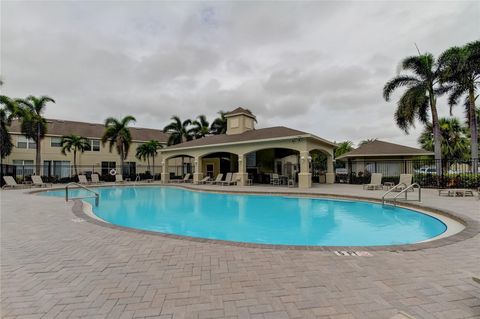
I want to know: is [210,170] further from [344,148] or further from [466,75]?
[344,148]

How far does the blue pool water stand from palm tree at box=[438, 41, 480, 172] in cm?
1121

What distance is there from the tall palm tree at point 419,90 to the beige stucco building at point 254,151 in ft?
19.9

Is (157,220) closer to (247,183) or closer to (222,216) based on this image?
(222,216)

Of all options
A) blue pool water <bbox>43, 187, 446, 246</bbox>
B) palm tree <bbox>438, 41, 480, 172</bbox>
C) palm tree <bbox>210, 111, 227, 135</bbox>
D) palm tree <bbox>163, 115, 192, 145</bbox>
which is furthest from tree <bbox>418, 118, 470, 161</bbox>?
palm tree <bbox>163, 115, 192, 145</bbox>

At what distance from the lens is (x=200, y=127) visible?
37.3 metres

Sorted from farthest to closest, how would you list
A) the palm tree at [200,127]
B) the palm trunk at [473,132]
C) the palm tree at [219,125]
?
the palm tree at [219,125], the palm tree at [200,127], the palm trunk at [473,132]

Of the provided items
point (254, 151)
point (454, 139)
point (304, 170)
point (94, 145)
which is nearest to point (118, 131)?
point (94, 145)

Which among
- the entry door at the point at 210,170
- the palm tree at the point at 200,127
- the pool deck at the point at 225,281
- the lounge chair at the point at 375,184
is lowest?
the pool deck at the point at 225,281

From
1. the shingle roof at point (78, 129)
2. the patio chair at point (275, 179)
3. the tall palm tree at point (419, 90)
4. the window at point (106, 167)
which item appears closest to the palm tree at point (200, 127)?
the shingle roof at point (78, 129)

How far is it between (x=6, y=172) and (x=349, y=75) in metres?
30.9

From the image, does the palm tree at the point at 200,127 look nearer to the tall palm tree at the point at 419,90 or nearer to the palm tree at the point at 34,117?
the palm tree at the point at 34,117

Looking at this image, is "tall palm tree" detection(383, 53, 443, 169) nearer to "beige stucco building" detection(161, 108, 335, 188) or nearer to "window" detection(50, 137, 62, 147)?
"beige stucco building" detection(161, 108, 335, 188)

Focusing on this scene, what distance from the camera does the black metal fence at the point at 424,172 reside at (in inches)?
635

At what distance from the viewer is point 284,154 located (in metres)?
25.3
